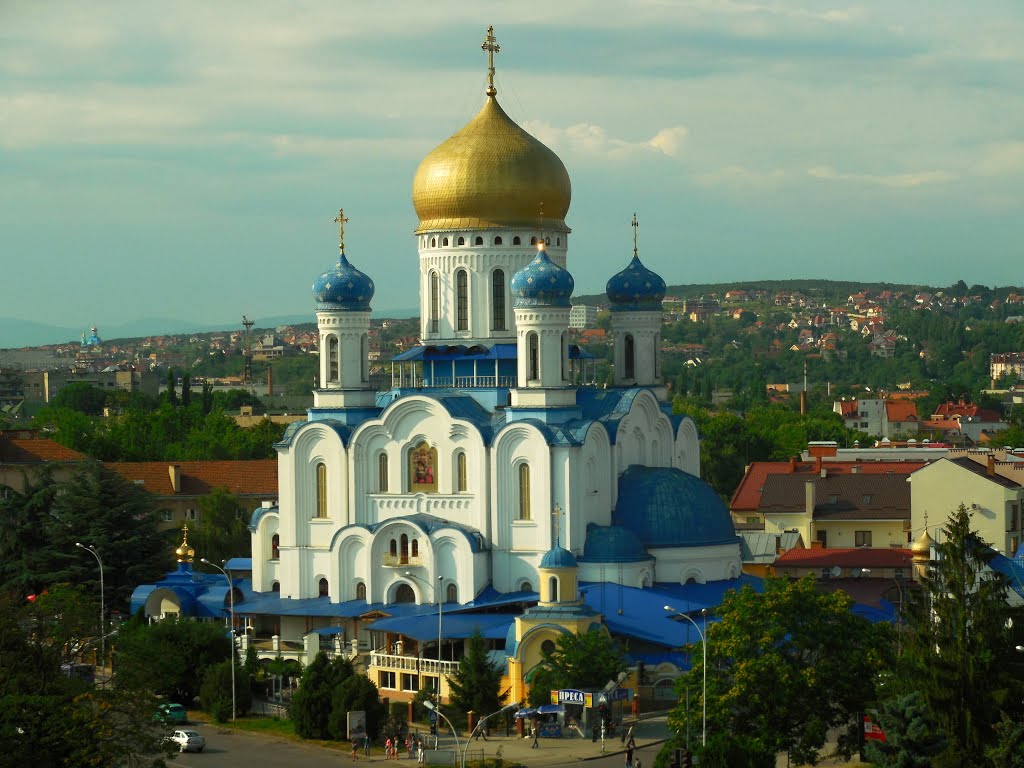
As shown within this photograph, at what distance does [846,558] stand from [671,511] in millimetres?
8622

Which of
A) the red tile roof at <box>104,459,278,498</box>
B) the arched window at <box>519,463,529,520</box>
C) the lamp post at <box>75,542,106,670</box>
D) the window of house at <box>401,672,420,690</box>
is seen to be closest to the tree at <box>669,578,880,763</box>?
the window of house at <box>401,672,420,690</box>

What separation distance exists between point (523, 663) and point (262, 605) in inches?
398

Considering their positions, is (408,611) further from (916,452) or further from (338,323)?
(916,452)

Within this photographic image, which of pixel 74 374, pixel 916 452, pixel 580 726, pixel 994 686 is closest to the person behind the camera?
pixel 994 686

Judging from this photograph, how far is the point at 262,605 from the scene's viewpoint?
5281 cm

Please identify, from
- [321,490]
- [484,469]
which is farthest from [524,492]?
[321,490]

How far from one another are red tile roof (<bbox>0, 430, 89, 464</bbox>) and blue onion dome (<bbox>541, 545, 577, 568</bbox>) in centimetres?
3056

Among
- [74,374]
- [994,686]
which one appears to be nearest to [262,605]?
[994,686]

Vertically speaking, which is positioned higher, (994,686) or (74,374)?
(74,374)

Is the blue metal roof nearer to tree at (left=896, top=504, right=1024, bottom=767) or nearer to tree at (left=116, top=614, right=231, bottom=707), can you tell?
tree at (left=116, top=614, right=231, bottom=707)

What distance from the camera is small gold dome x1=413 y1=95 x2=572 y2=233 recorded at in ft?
178

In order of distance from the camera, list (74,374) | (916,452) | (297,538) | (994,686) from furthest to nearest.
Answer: (74,374) → (916,452) → (297,538) → (994,686)

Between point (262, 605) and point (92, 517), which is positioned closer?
point (262, 605)

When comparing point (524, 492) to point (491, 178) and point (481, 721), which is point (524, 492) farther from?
point (481, 721)
